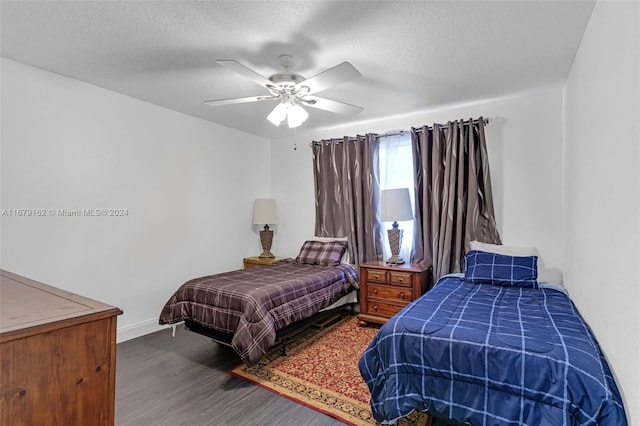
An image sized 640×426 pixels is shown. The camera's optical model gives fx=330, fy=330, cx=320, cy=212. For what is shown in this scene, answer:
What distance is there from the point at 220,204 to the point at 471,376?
3.42 meters

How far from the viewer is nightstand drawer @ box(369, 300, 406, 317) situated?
3.39 metres

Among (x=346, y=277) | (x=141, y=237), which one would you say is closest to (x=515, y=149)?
(x=346, y=277)

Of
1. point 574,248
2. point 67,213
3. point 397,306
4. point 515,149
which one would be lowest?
point 397,306

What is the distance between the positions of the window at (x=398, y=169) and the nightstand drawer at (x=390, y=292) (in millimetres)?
529

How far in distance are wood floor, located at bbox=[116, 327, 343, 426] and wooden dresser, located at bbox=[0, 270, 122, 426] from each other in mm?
1054

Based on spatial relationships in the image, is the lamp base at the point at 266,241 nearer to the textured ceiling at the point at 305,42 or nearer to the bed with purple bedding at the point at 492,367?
the textured ceiling at the point at 305,42

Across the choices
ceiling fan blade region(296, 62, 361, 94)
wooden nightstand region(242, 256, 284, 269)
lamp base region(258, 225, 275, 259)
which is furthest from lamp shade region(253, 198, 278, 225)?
ceiling fan blade region(296, 62, 361, 94)

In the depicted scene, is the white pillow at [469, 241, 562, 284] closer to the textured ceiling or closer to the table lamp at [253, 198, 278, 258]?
the textured ceiling

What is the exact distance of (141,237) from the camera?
337cm

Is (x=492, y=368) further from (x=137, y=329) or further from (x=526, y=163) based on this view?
(x=137, y=329)

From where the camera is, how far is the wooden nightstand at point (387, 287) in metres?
3.30

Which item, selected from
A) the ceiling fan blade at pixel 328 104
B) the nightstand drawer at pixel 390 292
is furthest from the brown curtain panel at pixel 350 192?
the ceiling fan blade at pixel 328 104

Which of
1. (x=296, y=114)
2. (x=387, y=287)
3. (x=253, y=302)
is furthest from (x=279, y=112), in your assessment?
(x=387, y=287)

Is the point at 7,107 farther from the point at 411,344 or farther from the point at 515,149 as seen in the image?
the point at 515,149
